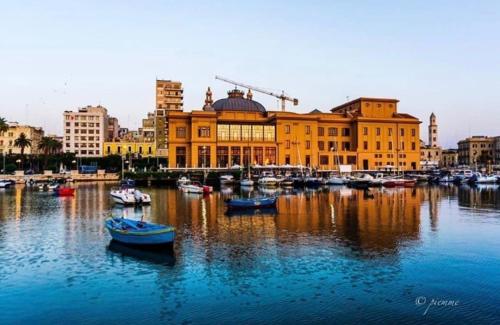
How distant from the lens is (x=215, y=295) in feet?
70.7

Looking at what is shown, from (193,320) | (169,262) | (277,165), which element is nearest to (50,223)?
(169,262)

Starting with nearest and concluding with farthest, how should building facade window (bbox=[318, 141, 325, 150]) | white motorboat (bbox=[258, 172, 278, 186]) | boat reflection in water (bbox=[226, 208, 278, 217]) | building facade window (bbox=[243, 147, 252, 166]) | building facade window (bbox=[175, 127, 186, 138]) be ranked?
boat reflection in water (bbox=[226, 208, 278, 217]) < white motorboat (bbox=[258, 172, 278, 186]) < building facade window (bbox=[175, 127, 186, 138]) < building facade window (bbox=[243, 147, 252, 166]) < building facade window (bbox=[318, 141, 325, 150])

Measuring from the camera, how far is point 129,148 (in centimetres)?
17288

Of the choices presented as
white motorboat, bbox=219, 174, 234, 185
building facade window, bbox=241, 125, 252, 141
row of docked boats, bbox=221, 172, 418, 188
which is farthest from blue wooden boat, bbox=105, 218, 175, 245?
building facade window, bbox=241, 125, 252, 141

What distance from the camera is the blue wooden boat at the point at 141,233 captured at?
3061 centimetres

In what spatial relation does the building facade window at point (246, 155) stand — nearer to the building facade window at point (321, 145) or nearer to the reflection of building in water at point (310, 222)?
the building facade window at point (321, 145)

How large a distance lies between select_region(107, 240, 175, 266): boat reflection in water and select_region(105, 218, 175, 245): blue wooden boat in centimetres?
41

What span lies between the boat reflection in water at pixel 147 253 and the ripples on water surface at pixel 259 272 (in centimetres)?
13

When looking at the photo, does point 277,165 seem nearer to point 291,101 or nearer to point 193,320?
Result: point 291,101

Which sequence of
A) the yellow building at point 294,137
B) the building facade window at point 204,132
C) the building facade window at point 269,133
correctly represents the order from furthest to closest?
the building facade window at point 269,133
the yellow building at point 294,137
the building facade window at point 204,132

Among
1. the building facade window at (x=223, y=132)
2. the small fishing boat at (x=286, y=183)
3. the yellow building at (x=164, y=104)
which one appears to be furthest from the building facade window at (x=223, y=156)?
the yellow building at (x=164, y=104)

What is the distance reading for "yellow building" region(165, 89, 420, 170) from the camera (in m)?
123

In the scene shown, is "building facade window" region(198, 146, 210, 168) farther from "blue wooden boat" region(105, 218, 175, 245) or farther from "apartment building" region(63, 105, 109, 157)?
"blue wooden boat" region(105, 218, 175, 245)

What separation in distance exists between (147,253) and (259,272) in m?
8.98
